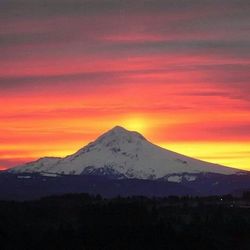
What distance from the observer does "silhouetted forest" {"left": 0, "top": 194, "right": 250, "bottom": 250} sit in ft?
402

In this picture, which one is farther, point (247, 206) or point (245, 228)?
point (247, 206)

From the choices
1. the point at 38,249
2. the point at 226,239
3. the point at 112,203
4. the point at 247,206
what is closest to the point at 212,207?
the point at 247,206

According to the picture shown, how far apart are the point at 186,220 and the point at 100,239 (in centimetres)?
2201

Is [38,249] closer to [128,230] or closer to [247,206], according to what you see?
[128,230]

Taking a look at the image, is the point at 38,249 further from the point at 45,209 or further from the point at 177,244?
the point at 45,209

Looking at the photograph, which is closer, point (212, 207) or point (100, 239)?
point (100, 239)

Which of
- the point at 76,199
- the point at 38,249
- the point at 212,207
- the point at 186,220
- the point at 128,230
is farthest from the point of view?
the point at 76,199

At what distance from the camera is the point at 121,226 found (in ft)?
431

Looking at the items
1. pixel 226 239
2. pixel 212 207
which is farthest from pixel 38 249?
pixel 212 207

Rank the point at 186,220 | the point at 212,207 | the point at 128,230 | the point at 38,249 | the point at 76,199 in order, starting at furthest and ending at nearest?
the point at 76,199 → the point at 212,207 → the point at 186,220 → the point at 128,230 → the point at 38,249

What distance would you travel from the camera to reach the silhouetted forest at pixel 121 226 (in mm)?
122625

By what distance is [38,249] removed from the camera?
118250mm

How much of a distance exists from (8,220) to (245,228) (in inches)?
1052

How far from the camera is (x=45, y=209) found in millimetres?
150250
